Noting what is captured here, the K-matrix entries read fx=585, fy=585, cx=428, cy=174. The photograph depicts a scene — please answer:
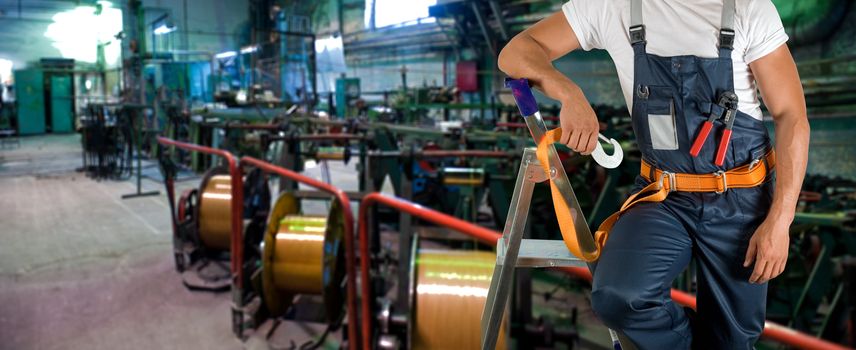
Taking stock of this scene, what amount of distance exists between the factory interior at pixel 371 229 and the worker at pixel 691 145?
0.11 m

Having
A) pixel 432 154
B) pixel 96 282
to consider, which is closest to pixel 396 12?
pixel 96 282

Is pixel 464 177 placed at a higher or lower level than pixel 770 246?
lower

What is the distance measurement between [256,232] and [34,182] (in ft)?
28.1

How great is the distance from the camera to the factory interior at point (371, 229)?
3232 mm

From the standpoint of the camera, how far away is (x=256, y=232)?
5324 millimetres

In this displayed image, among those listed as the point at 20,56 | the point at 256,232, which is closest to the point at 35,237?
the point at 256,232

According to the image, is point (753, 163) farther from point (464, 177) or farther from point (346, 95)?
point (346, 95)

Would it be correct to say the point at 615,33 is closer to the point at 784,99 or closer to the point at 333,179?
the point at 784,99

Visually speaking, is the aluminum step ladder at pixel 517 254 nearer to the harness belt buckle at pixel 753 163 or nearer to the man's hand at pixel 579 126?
the man's hand at pixel 579 126

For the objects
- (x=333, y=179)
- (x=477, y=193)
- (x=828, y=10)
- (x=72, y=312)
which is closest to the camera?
(x=72, y=312)

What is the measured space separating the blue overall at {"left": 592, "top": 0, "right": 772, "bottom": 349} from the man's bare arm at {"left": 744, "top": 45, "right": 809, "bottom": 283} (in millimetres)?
49

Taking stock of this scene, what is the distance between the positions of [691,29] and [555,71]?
0.91 ft

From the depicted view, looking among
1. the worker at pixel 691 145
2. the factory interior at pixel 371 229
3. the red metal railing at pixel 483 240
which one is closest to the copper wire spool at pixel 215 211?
the factory interior at pixel 371 229

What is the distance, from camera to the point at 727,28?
1132mm
